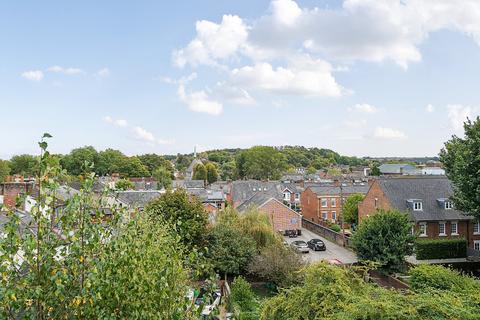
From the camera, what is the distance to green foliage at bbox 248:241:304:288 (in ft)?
82.3

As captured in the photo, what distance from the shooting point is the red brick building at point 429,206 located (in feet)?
126

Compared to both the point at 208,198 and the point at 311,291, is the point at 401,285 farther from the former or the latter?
the point at 208,198

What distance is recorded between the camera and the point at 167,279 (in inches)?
206

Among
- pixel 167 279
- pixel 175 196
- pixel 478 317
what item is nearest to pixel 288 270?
pixel 175 196

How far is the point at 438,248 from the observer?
3600 centimetres

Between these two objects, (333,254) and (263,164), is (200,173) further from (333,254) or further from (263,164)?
(333,254)

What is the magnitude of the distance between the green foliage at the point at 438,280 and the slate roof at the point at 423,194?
1630 cm

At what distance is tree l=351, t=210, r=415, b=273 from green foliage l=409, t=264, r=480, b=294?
5.40 meters

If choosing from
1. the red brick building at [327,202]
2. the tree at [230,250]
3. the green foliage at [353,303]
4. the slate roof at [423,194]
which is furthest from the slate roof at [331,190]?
the green foliage at [353,303]

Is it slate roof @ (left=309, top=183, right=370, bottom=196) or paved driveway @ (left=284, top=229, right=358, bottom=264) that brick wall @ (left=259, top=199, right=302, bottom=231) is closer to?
paved driveway @ (left=284, top=229, right=358, bottom=264)

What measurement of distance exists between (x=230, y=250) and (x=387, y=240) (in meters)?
11.1

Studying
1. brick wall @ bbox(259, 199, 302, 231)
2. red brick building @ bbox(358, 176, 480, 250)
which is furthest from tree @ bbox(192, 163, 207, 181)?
red brick building @ bbox(358, 176, 480, 250)

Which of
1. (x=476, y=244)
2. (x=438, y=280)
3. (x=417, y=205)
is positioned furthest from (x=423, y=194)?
(x=438, y=280)

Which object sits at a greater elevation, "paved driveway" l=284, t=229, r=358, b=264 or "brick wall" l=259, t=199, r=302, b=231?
"brick wall" l=259, t=199, r=302, b=231
